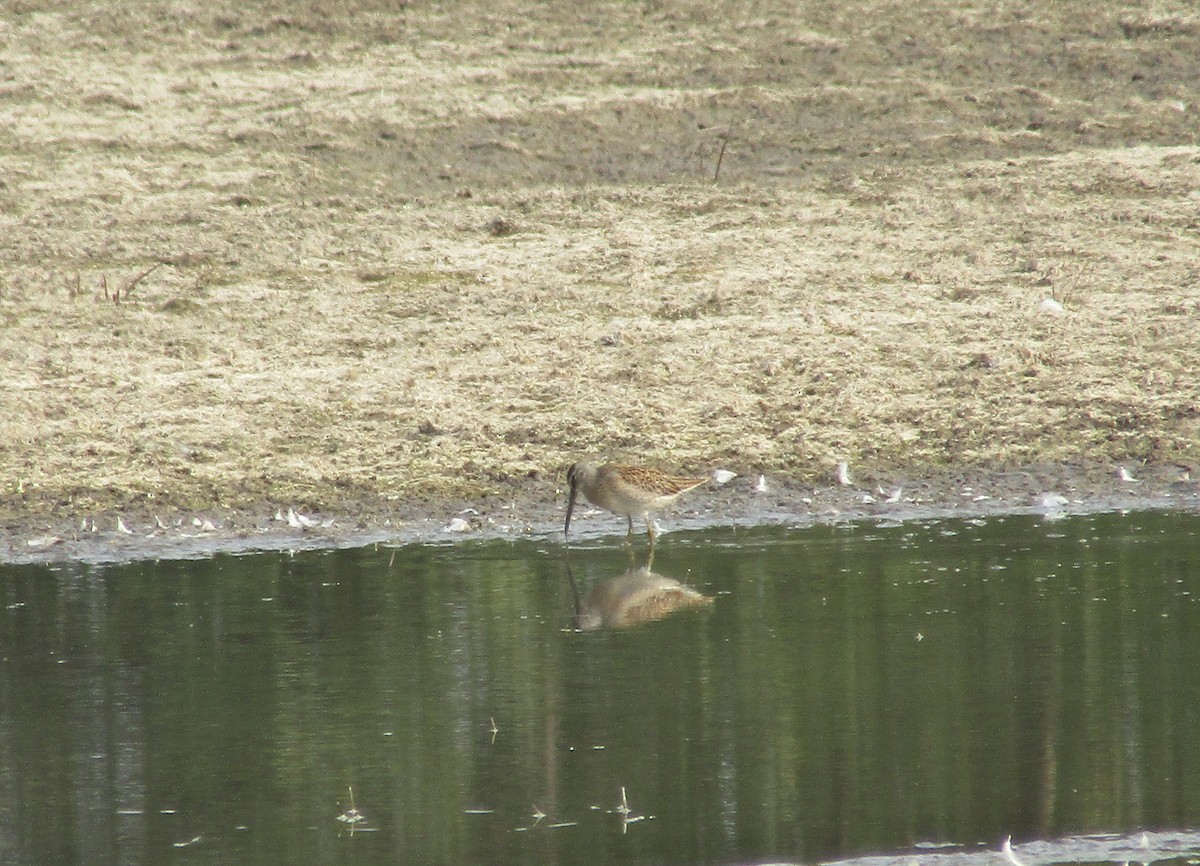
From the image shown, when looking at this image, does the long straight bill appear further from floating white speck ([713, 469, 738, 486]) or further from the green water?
floating white speck ([713, 469, 738, 486])

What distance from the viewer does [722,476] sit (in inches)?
439

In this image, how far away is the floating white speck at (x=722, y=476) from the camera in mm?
11113

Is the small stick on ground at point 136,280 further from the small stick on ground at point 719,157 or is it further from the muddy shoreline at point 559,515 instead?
the small stick on ground at point 719,157

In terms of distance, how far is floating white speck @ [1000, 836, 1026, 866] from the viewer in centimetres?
533

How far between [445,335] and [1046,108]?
23.2 feet

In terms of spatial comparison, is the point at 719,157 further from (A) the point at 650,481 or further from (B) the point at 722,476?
(A) the point at 650,481

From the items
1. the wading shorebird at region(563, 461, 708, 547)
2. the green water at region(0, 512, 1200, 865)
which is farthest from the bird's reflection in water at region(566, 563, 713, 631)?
the wading shorebird at region(563, 461, 708, 547)

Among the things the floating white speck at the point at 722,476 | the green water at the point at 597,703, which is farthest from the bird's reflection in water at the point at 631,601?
the floating white speck at the point at 722,476

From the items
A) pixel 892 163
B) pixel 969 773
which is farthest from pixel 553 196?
pixel 969 773

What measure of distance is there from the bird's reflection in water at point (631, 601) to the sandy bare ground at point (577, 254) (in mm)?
1672

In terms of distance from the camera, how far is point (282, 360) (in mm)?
12820

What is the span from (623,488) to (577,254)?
16.1ft

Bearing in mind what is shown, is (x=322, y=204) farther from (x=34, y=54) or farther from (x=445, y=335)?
(x=34, y=54)

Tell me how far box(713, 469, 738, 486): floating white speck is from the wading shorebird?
2.35ft
